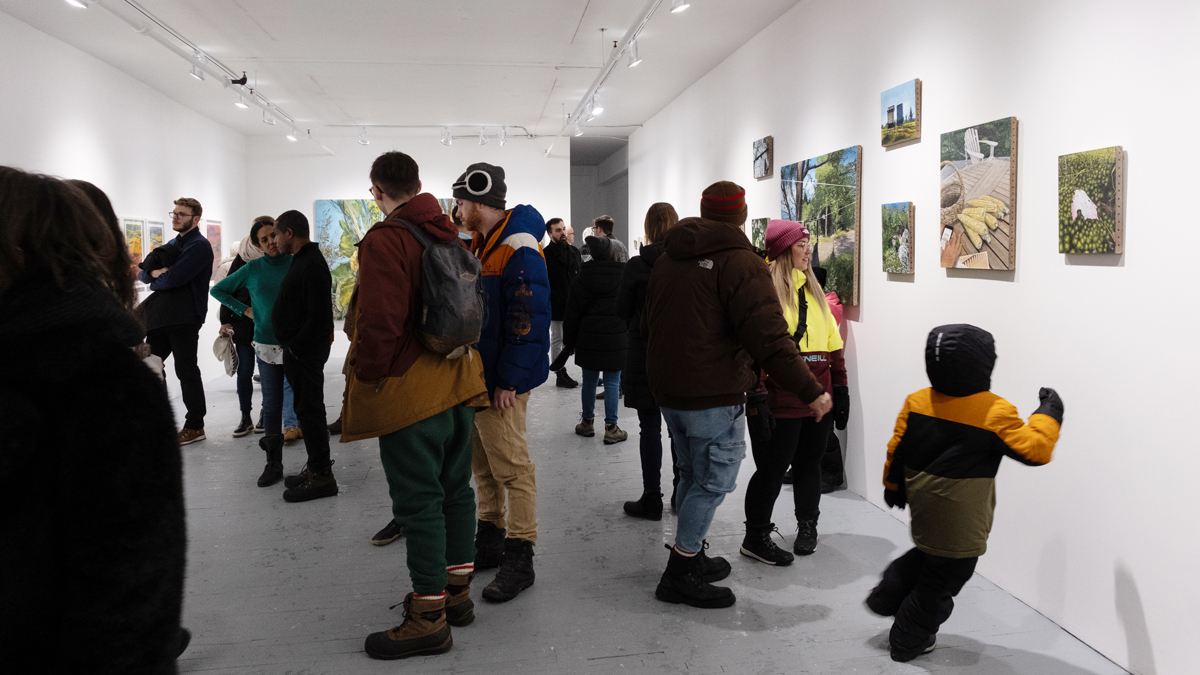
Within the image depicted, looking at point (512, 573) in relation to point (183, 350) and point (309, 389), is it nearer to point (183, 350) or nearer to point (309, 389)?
point (309, 389)

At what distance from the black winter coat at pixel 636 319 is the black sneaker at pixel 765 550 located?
77cm

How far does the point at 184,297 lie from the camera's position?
17.5 ft

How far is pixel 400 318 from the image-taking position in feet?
7.86

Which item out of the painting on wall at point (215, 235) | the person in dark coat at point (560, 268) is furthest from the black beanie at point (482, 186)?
the painting on wall at point (215, 235)

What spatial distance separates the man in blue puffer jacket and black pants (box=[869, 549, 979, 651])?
1367 millimetres

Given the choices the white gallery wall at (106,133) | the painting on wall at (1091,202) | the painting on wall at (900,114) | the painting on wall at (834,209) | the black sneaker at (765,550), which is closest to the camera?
the painting on wall at (1091,202)

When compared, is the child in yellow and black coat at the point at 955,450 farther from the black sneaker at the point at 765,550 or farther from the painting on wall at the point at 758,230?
the painting on wall at the point at 758,230

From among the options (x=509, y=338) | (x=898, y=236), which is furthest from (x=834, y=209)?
(x=509, y=338)

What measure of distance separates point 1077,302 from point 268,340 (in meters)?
4.18

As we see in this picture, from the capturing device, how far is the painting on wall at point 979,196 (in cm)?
309

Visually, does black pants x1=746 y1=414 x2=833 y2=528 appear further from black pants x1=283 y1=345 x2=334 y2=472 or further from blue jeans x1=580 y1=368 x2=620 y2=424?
black pants x1=283 y1=345 x2=334 y2=472

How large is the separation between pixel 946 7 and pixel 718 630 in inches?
117

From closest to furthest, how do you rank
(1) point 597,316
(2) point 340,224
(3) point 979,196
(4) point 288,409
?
1. (3) point 979,196
2. (1) point 597,316
3. (4) point 288,409
4. (2) point 340,224

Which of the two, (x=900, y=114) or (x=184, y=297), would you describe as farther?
(x=184, y=297)
